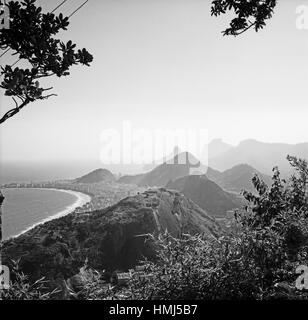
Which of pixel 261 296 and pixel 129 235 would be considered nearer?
pixel 261 296

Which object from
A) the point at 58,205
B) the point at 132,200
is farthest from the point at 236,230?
the point at 58,205

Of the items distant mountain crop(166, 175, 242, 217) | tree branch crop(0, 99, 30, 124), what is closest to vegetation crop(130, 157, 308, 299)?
tree branch crop(0, 99, 30, 124)

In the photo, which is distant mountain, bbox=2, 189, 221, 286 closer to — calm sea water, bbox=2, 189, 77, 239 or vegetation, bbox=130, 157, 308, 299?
vegetation, bbox=130, 157, 308, 299

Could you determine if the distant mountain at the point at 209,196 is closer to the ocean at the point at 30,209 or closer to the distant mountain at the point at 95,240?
the distant mountain at the point at 95,240

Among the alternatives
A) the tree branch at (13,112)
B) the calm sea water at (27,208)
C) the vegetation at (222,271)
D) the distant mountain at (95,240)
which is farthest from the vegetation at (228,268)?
the calm sea water at (27,208)
